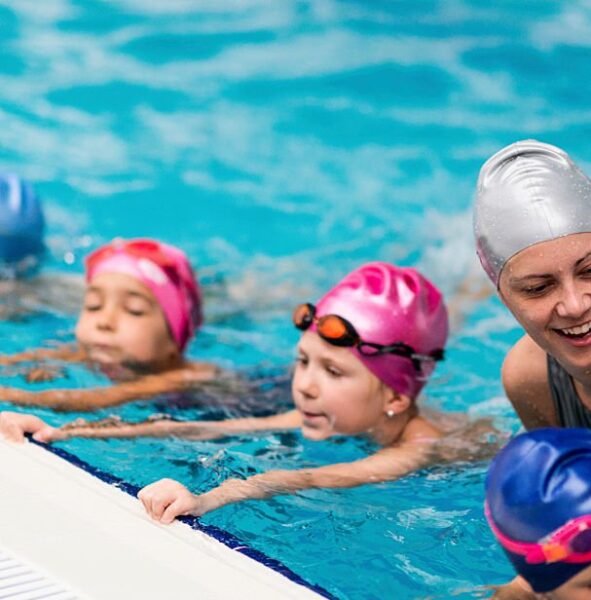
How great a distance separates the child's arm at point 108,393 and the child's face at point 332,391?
970 millimetres

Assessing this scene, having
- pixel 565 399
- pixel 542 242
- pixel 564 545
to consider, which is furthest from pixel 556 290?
pixel 564 545

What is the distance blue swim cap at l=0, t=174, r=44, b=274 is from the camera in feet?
23.5

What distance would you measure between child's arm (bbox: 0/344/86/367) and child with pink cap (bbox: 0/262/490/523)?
121cm

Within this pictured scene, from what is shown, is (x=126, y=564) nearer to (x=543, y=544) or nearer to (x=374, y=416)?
(x=543, y=544)

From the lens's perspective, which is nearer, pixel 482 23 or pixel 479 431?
pixel 479 431

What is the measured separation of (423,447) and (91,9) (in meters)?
7.80

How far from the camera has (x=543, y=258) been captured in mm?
3447

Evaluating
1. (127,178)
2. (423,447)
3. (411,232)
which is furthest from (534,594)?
(127,178)

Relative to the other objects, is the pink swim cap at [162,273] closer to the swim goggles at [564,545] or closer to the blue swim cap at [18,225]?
the blue swim cap at [18,225]

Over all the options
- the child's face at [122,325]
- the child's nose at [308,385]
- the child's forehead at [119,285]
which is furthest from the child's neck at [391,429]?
the child's forehead at [119,285]

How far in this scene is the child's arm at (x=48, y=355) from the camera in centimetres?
601

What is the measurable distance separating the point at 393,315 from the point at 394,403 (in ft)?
1.19

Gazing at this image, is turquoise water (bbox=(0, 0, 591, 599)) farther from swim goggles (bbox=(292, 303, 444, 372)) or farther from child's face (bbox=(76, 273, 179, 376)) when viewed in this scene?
swim goggles (bbox=(292, 303, 444, 372))

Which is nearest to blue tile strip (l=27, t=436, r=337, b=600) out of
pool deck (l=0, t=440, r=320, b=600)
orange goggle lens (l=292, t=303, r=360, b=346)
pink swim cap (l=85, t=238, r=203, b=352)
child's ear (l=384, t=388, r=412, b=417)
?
pool deck (l=0, t=440, r=320, b=600)
